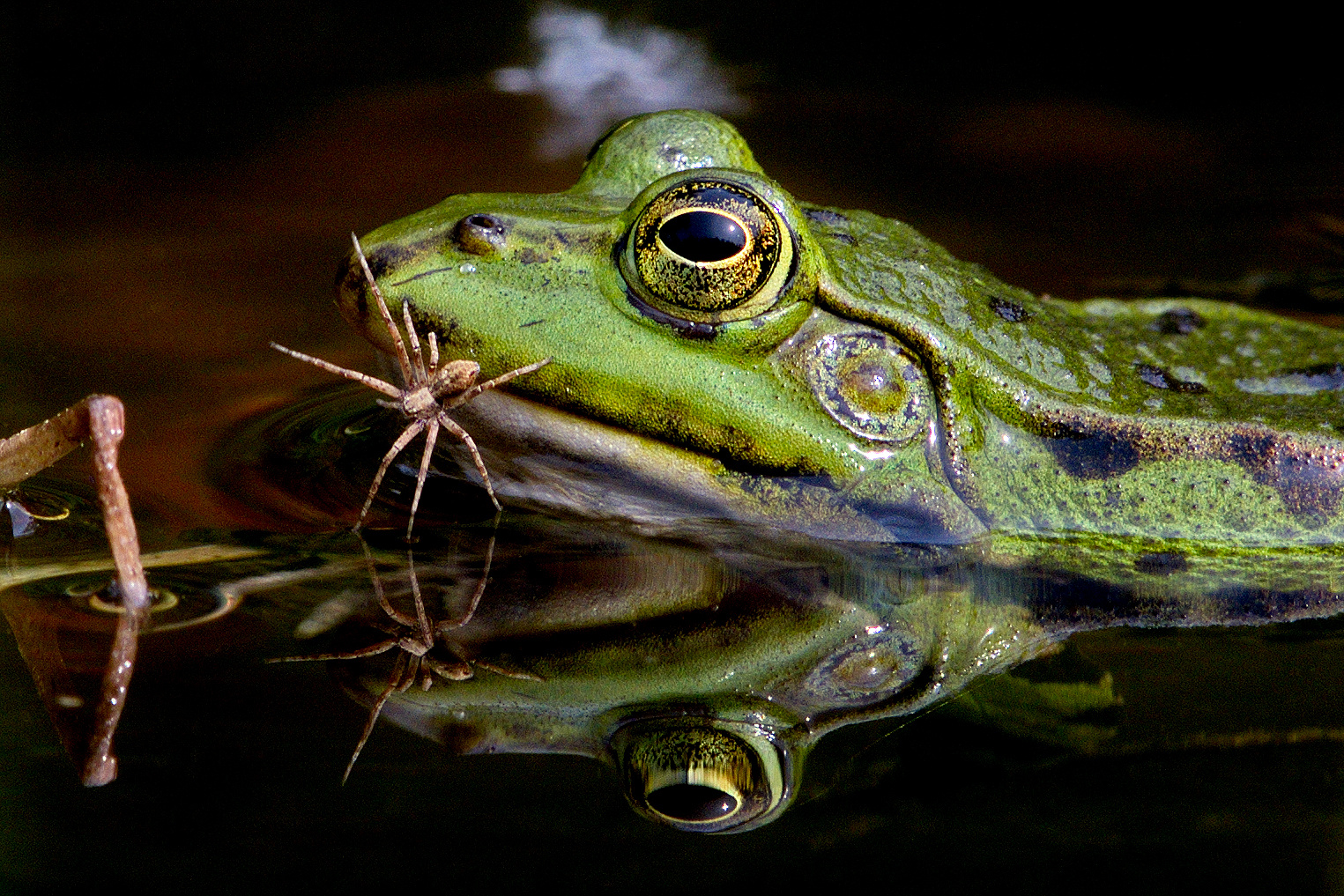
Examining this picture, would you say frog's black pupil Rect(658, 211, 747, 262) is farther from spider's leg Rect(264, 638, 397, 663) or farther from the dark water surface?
spider's leg Rect(264, 638, 397, 663)

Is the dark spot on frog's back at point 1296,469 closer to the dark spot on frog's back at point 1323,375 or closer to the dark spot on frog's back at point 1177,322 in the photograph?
the dark spot on frog's back at point 1323,375

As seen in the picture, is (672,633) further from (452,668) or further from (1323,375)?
(1323,375)

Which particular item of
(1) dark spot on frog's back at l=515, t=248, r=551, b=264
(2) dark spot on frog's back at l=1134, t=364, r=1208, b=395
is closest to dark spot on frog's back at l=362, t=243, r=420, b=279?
(1) dark spot on frog's back at l=515, t=248, r=551, b=264

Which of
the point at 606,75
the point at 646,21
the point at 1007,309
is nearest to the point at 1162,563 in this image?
the point at 1007,309

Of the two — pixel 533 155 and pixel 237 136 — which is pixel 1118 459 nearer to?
pixel 533 155

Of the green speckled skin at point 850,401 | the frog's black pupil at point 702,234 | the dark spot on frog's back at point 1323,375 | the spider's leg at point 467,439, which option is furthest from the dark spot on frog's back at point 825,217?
the dark spot on frog's back at point 1323,375

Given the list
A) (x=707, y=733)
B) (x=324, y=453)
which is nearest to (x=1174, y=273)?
(x=324, y=453)

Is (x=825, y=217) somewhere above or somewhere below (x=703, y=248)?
above
